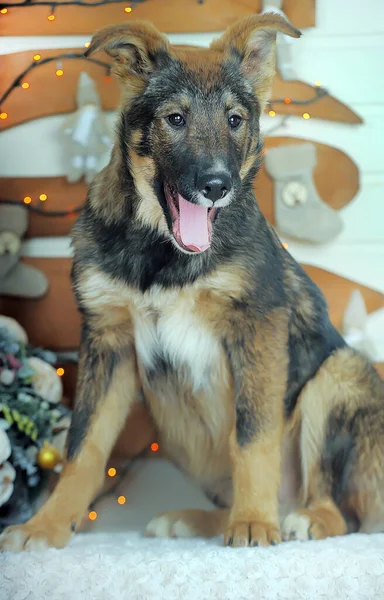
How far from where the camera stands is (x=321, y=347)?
7.67 feet

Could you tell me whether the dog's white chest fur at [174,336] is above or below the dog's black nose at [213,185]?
below

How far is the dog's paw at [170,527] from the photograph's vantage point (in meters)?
2.27

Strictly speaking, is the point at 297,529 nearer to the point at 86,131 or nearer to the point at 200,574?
the point at 200,574

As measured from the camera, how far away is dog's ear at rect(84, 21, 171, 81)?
197cm

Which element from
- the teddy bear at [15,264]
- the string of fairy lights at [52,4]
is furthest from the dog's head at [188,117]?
the teddy bear at [15,264]

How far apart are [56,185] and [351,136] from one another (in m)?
1.16

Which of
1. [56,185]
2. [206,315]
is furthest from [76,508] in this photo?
[56,185]

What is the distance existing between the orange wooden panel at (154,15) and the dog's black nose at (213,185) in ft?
3.60

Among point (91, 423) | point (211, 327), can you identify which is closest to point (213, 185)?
point (211, 327)

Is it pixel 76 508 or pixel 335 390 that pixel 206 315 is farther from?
pixel 76 508

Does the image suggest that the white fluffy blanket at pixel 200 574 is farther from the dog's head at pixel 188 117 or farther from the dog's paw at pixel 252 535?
the dog's head at pixel 188 117

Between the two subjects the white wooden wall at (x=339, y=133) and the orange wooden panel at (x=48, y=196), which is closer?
the white wooden wall at (x=339, y=133)

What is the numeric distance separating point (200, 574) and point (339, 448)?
63cm

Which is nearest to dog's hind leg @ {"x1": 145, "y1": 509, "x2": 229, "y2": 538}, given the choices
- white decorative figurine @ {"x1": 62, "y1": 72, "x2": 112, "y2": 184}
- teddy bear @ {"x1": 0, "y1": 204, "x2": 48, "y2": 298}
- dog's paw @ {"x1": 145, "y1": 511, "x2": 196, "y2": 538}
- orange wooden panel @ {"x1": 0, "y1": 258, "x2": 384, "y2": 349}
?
dog's paw @ {"x1": 145, "y1": 511, "x2": 196, "y2": 538}
